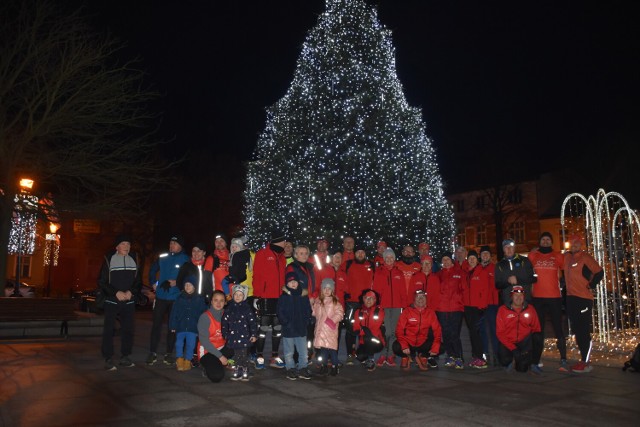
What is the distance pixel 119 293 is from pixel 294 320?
2812 millimetres

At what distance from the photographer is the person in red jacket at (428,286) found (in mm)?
9641

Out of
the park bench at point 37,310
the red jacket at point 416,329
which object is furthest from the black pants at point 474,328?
the park bench at point 37,310

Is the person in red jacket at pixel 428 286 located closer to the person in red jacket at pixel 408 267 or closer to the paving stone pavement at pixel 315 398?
the person in red jacket at pixel 408 267

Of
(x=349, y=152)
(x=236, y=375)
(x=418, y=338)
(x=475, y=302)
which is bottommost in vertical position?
(x=236, y=375)

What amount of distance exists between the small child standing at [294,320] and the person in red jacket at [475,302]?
2938 millimetres

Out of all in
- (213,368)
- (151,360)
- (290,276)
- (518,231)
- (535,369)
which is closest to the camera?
(213,368)

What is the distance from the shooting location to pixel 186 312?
853 centimetres

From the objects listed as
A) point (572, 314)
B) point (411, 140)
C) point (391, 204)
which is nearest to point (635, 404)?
point (572, 314)

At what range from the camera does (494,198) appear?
4750 centimetres

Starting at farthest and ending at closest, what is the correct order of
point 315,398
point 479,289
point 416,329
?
point 479,289
point 416,329
point 315,398

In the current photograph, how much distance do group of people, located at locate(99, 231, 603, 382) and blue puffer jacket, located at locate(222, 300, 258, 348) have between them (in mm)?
15

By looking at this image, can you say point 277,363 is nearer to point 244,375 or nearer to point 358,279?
point 244,375

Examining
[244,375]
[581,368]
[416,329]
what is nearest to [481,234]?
[581,368]

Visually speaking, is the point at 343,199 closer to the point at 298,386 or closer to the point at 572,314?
the point at 572,314
